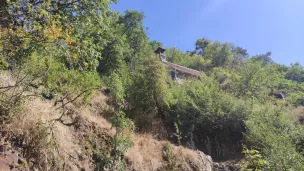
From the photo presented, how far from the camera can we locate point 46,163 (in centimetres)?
482

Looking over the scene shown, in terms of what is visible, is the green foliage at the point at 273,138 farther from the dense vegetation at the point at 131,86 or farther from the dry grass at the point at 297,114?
the dry grass at the point at 297,114

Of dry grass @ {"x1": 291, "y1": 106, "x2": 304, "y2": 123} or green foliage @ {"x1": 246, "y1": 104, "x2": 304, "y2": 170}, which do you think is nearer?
green foliage @ {"x1": 246, "y1": 104, "x2": 304, "y2": 170}

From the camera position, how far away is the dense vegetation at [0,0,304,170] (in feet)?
16.2

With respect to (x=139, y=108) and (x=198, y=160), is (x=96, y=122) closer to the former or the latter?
(x=139, y=108)

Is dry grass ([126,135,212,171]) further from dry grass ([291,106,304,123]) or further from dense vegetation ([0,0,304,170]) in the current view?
dry grass ([291,106,304,123])

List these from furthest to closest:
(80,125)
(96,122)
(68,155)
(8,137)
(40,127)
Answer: (96,122) < (80,125) < (68,155) < (40,127) < (8,137)

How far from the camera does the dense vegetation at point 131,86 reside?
4.93 m

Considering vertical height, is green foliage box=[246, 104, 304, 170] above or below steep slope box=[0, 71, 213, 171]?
above

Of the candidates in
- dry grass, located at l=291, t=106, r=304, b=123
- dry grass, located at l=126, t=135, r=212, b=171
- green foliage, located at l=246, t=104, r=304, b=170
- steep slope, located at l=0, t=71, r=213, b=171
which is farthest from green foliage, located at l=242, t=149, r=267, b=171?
dry grass, located at l=291, t=106, r=304, b=123

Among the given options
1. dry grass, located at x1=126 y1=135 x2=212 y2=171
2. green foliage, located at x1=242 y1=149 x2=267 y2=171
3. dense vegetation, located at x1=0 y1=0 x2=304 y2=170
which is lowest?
dry grass, located at x1=126 y1=135 x2=212 y2=171

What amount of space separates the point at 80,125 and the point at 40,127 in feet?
6.74

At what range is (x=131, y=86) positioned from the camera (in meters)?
11.0

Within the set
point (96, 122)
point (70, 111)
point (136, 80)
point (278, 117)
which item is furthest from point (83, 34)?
point (278, 117)

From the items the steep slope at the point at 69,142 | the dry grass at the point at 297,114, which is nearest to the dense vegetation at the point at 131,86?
the steep slope at the point at 69,142
